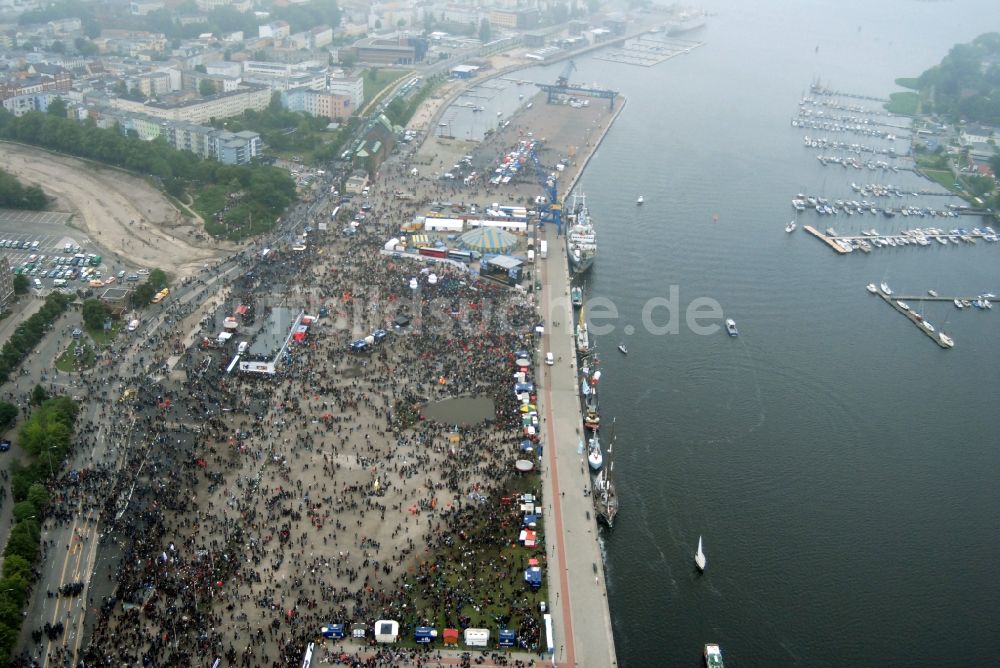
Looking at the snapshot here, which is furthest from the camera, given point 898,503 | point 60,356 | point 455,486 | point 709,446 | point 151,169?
point 151,169

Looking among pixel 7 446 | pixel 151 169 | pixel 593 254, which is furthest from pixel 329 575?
pixel 151 169

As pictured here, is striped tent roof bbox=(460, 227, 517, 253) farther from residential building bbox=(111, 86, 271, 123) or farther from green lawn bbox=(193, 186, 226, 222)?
residential building bbox=(111, 86, 271, 123)

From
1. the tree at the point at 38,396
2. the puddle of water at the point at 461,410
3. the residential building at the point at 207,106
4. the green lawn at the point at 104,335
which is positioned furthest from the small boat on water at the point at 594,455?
the residential building at the point at 207,106

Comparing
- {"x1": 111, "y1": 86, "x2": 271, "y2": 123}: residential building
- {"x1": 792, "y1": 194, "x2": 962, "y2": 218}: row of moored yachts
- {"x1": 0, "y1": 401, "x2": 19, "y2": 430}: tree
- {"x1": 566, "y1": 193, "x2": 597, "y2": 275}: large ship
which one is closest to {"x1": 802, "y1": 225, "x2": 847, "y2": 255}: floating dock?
{"x1": 792, "y1": 194, "x2": 962, "y2": 218}: row of moored yachts

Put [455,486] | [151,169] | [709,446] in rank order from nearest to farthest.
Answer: [455,486] < [709,446] < [151,169]

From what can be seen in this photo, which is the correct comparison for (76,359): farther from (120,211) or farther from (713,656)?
(713,656)

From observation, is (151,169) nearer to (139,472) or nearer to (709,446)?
(139,472)
